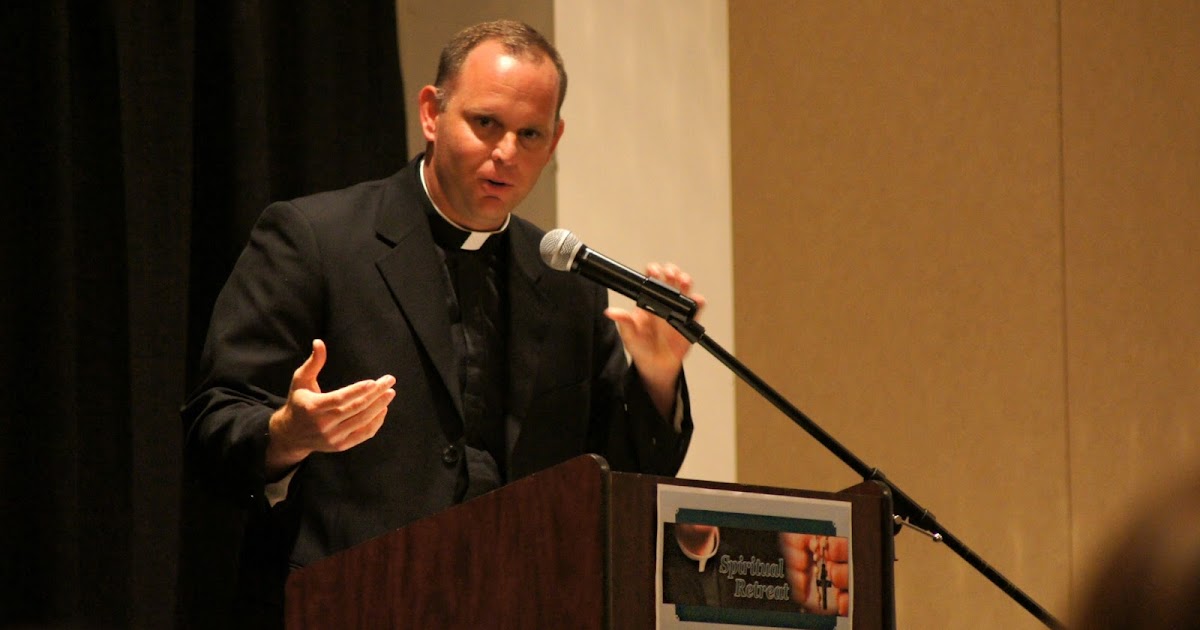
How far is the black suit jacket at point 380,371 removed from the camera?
6.89ft

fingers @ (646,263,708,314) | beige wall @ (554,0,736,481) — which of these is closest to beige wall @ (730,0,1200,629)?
beige wall @ (554,0,736,481)

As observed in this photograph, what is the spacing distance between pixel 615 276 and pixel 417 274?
0.65m

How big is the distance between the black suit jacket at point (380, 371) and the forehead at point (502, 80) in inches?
7.1

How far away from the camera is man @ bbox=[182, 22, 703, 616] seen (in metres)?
2.10

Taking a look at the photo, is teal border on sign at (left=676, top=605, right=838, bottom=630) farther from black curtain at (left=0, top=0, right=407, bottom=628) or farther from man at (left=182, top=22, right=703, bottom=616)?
black curtain at (left=0, top=0, right=407, bottom=628)

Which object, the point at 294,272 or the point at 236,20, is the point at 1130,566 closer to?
the point at 294,272

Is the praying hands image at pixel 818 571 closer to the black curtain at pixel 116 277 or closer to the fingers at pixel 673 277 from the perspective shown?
the fingers at pixel 673 277

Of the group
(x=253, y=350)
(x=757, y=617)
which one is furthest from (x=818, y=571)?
(x=253, y=350)

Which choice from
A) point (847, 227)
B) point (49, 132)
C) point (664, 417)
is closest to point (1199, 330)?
point (847, 227)

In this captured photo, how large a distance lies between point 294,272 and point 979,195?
2030mm

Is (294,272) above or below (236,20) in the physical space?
below

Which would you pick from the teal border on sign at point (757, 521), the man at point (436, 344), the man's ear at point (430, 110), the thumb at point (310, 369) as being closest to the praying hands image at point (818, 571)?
the teal border on sign at point (757, 521)

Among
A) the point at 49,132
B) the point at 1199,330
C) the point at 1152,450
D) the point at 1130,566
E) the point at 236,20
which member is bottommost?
the point at 1152,450

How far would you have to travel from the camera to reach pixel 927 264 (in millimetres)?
A: 3719
